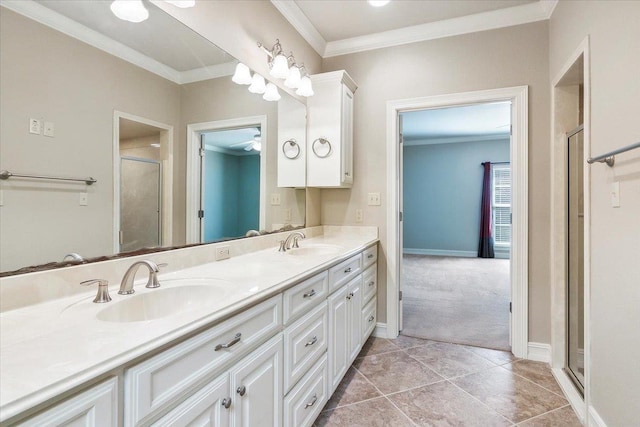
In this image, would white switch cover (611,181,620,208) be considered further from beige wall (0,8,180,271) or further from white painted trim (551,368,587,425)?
beige wall (0,8,180,271)

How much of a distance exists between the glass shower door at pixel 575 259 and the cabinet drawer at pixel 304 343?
158cm

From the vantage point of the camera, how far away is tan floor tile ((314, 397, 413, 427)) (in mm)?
1676

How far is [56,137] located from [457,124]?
5850 mm

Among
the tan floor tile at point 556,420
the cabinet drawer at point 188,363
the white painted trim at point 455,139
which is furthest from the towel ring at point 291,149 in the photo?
the white painted trim at point 455,139

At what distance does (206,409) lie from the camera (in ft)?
2.94

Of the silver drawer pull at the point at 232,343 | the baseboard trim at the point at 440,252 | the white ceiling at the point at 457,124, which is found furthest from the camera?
the baseboard trim at the point at 440,252

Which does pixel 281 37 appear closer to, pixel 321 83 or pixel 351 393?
A: pixel 321 83

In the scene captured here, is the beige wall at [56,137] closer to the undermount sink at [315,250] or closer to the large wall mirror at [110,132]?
the large wall mirror at [110,132]

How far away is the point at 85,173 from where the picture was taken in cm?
114

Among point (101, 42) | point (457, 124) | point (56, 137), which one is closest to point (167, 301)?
point (56, 137)

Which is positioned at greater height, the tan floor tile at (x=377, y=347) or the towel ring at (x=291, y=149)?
the towel ring at (x=291, y=149)

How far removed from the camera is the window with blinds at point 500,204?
6746 mm

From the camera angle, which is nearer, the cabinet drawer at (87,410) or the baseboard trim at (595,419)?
the cabinet drawer at (87,410)

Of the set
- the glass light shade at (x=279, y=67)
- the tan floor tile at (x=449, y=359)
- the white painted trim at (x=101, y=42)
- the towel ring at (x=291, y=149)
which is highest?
the glass light shade at (x=279, y=67)
